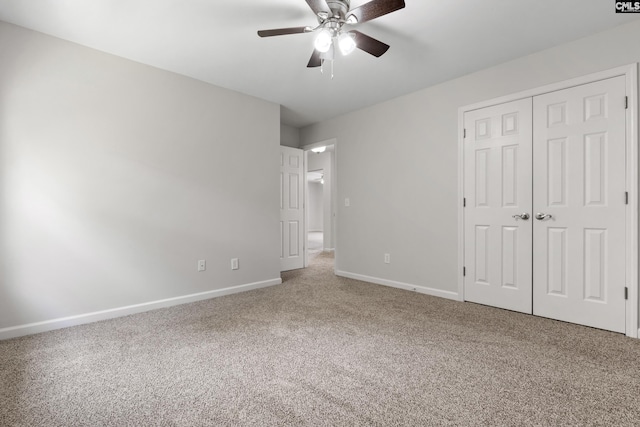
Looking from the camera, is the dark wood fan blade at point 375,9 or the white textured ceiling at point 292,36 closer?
the dark wood fan blade at point 375,9

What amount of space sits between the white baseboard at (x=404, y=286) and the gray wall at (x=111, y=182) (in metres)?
1.53

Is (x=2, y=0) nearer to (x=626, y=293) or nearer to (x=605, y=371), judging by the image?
(x=605, y=371)

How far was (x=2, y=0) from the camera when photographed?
2.11 m

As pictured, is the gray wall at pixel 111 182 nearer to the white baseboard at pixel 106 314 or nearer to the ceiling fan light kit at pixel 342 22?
the white baseboard at pixel 106 314

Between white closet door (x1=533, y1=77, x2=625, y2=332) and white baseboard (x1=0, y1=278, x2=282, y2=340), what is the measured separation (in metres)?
3.29

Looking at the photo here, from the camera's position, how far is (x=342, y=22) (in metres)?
2.12

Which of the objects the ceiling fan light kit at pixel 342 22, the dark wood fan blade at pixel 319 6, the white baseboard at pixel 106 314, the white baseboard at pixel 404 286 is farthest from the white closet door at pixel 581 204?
the white baseboard at pixel 106 314

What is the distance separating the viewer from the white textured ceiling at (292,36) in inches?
85.8

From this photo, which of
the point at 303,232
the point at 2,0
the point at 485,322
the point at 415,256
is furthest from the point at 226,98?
the point at 485,322

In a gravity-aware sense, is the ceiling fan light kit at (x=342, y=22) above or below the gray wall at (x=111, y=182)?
above

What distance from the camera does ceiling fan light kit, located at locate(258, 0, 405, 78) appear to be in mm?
1853

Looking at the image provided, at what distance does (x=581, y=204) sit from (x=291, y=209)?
376cm

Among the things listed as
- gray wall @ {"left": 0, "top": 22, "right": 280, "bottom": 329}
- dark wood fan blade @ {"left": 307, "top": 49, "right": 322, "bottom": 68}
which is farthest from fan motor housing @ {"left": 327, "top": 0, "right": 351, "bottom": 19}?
gray wall @ {"left": 0, "top": 22, "right": 280, "bottom": 329}

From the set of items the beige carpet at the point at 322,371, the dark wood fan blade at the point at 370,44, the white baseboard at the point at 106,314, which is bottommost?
the beige carpet at the point at 322,371
